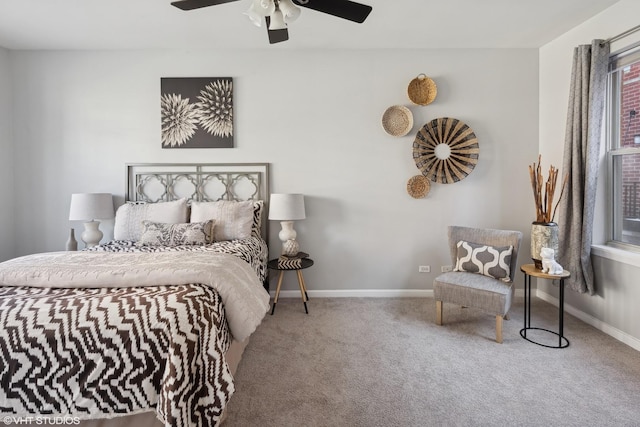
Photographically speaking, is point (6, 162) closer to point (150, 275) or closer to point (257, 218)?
point (257, 218)

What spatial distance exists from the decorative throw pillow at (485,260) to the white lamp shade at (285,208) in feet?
5.08

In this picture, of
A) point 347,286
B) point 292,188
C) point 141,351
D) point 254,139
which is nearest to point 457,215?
point 347,286

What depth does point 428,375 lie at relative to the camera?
2.12 meters

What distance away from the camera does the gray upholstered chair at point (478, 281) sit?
2578 millimetres

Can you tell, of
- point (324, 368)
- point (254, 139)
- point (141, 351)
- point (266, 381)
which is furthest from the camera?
point (254, 139)

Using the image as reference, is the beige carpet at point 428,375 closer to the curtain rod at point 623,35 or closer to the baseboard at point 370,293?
the baseboard at point 370,293

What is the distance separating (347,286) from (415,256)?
0.83m

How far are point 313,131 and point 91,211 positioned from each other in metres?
2.38

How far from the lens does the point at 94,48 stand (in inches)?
138

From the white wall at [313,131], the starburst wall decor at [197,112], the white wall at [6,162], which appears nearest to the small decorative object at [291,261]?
the white wall at [313,131]

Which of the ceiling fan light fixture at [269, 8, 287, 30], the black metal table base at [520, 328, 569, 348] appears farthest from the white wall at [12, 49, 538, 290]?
the ceiling fan light fixture at [269, 8, 287, 30]

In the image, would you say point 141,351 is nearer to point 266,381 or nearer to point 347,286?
point 266,381

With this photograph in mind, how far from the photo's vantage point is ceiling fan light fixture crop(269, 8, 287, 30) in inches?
73.4

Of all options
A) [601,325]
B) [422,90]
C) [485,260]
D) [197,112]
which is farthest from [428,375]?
[197,112]
